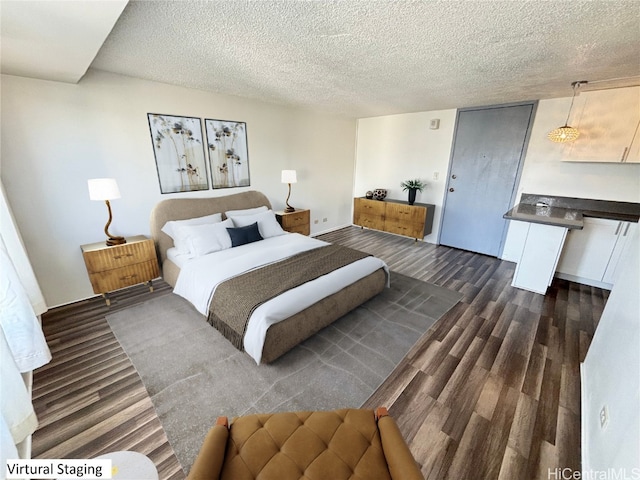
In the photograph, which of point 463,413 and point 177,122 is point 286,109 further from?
point 463,413

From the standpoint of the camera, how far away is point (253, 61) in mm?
2299

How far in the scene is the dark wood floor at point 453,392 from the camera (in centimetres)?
139

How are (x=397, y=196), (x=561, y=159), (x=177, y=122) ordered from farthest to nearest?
(x=397, y=196) < (x=561, y=159) < (x=177, y=122)

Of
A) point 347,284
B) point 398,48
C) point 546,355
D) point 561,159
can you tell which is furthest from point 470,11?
point 561,159

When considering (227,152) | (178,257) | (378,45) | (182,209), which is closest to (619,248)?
(378,45)

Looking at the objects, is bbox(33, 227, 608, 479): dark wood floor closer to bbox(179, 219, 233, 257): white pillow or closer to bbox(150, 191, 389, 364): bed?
bbox(150, 191, 389, 364): bed

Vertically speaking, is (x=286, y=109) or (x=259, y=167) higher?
(x=286, y=109)

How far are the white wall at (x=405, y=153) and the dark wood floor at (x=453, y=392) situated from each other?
102 inches

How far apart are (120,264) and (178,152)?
4.90 ft

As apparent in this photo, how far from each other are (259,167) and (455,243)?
12.2 ft

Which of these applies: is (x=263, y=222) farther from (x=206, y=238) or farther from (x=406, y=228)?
(x=406, y=228)

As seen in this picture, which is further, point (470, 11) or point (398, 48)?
point (398, 48)

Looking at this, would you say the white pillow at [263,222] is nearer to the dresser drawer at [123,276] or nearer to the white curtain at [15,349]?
the dresser drawer at [123,276]

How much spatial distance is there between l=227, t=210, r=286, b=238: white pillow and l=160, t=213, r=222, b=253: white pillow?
0.28m
